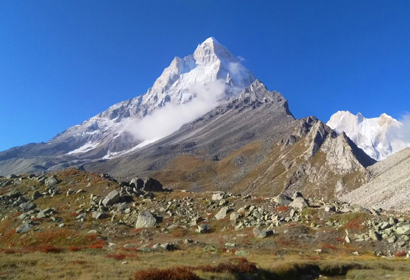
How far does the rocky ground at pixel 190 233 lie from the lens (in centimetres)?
2555

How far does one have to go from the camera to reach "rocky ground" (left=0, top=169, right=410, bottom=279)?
2555 centimetres

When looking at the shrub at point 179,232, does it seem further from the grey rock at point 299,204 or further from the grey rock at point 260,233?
the grey rock at point 299,204

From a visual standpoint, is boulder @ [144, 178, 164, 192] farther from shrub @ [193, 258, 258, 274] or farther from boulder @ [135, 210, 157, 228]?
shrub @ [193, 258, 258, 274]

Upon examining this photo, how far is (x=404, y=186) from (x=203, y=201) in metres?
81.0

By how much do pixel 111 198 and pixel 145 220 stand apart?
13.8 meters

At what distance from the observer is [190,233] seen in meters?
45.2

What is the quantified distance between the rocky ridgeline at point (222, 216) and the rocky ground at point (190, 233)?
152mm

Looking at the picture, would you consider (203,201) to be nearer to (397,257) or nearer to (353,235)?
(353,235)

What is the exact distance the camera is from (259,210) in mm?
49375

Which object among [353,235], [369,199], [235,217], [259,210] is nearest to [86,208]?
[235,217]

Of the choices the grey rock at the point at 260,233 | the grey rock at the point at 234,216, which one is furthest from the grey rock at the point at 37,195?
the grey rock at the point at 260,233

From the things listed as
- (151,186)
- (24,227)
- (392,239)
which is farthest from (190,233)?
(151,186)

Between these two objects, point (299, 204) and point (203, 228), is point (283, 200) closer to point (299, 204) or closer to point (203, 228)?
point (299, 204)

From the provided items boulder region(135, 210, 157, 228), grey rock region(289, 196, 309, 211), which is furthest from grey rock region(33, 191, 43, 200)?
grey rock region(289, 196, 309, 211)
